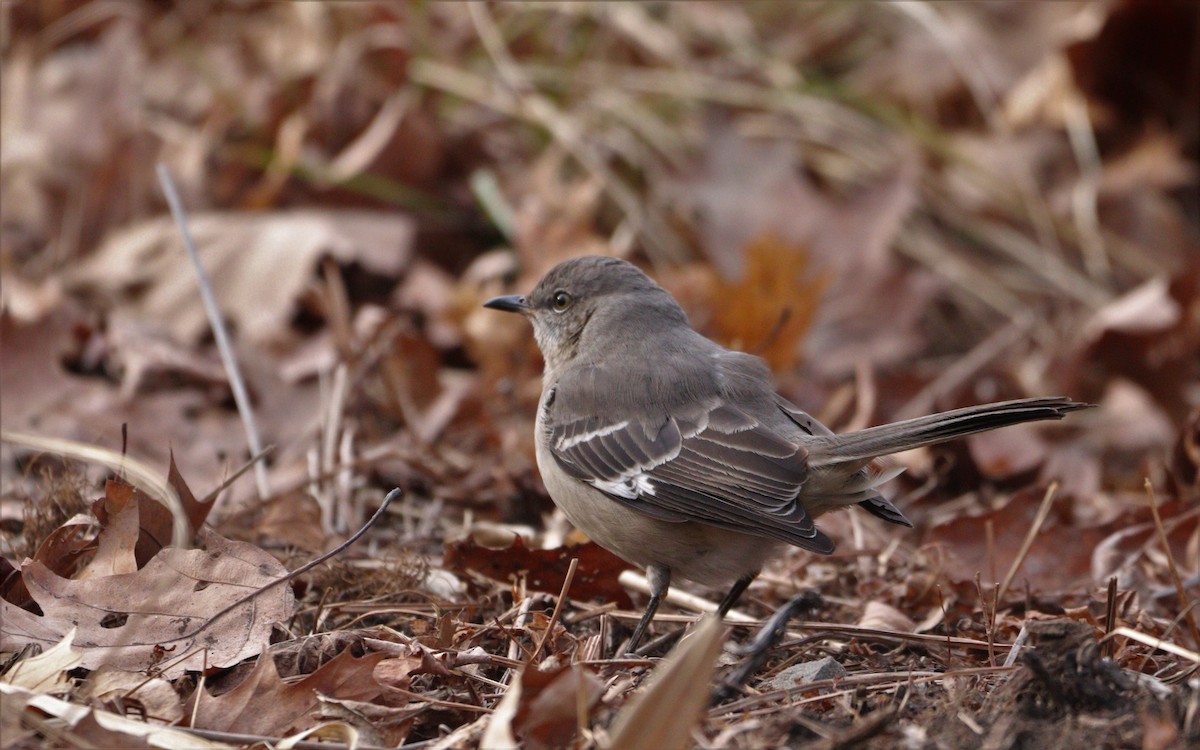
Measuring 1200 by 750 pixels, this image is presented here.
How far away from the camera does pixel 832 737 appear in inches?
98.7

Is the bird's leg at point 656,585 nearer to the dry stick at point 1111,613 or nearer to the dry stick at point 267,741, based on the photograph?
the dry stick at point 267,741

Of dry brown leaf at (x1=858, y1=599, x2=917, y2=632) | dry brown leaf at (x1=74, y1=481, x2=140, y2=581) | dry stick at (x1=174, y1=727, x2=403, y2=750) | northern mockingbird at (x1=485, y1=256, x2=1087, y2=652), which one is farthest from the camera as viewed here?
dry brown leaf at (x1=858, y1=599, x2=917, y2=632)

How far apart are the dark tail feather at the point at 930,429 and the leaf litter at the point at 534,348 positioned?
19.5 inches

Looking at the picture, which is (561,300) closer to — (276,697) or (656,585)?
(656,585)

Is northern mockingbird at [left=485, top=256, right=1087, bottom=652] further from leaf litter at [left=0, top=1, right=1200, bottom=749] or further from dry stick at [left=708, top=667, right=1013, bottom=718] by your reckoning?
dry stick at [left=708, top=667, right=1013, bottom=718]

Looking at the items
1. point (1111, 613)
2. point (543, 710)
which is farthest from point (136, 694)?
point (1111, 613)

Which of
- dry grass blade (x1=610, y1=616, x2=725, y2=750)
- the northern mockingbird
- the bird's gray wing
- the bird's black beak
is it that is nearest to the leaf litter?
dry grass blade (x1=610, y1=616, x2=725, y2=750)

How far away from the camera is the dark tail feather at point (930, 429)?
317 centimetres

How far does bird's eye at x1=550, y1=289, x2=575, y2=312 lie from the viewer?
4727mm

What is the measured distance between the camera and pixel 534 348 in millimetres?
6141

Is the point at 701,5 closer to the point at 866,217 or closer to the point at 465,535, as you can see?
the point at 866,217

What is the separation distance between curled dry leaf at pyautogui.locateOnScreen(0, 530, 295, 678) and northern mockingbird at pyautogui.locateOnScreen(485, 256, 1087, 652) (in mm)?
1095

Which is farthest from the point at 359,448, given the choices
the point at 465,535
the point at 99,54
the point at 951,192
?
the point at 951,192

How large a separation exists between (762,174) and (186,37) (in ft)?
12.5
